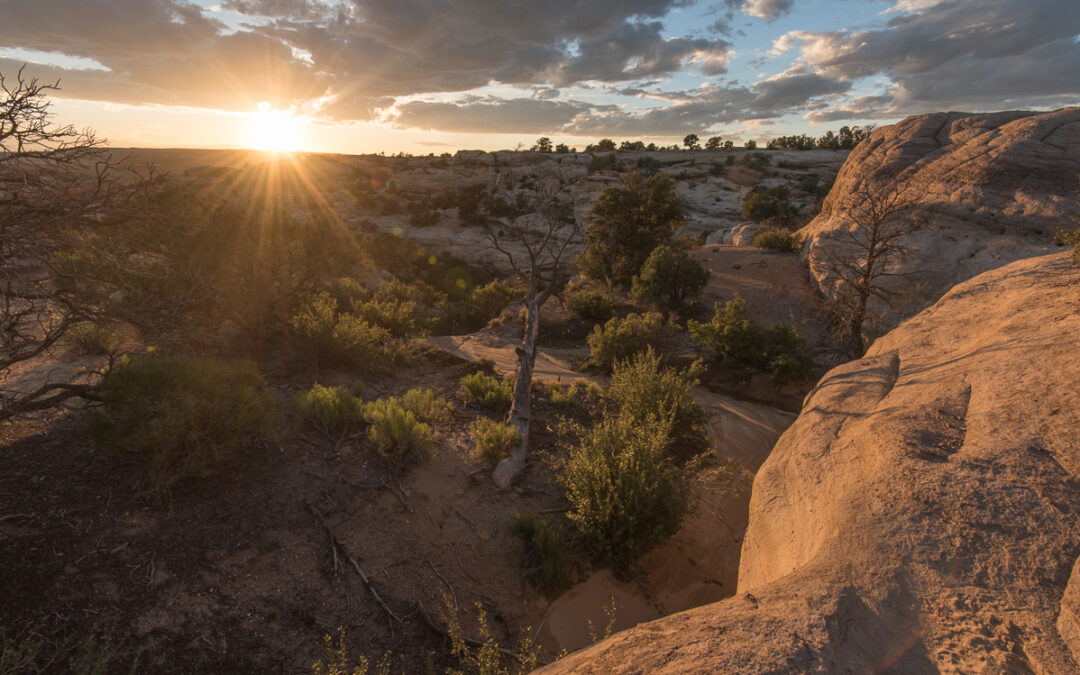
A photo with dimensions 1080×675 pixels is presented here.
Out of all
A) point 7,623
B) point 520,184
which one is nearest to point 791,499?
point 7,623

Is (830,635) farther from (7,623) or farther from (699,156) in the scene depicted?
(699,156)

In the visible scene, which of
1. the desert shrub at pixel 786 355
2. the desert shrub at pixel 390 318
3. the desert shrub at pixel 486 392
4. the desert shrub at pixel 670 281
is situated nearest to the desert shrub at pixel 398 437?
the desert shrub at pixel 486 392

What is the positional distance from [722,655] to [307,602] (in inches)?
147

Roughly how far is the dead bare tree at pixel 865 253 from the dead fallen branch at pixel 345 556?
1044 centimetres

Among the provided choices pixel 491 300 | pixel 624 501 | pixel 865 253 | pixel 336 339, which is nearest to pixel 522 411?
pixel 624 501

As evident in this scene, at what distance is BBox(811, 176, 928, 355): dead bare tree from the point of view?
10500mm

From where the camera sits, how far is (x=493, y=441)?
22.7 ft

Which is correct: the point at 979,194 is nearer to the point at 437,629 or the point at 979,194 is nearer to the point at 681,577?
the point at 681,577

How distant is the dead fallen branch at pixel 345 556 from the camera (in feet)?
14.9

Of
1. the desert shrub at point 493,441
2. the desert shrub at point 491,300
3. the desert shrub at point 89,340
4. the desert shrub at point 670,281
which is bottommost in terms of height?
the desert shrub at point 493,441

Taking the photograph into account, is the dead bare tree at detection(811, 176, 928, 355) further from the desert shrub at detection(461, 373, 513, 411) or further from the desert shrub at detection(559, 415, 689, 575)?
the desert shrub at detection(461, 373, 513, 411)

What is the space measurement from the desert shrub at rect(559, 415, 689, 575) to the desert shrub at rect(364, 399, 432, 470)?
208cm

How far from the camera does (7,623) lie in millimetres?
3445

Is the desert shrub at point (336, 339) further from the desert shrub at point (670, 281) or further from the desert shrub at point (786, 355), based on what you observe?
the desert shrub at point (670, 281)
